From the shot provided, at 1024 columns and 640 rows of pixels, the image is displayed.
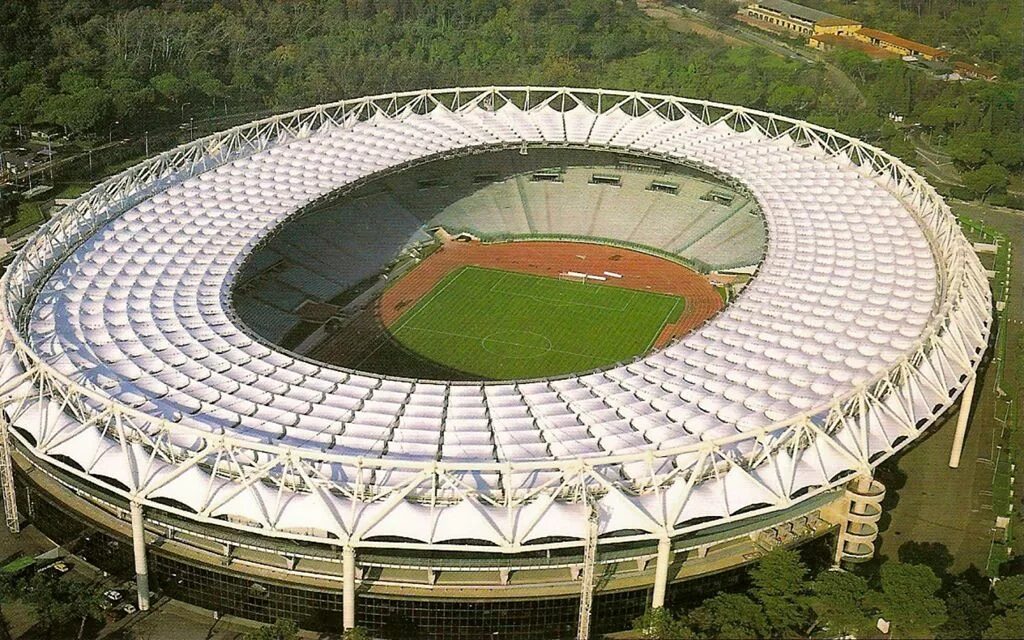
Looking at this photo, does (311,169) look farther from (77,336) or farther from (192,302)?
(77,336)

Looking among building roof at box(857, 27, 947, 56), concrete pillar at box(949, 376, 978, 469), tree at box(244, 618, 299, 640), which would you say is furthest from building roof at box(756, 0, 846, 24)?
tree at box(244, 618, 299, 640)

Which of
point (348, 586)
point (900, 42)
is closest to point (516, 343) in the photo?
point (348, 586)

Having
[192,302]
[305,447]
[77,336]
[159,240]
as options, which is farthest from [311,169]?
[305,447]

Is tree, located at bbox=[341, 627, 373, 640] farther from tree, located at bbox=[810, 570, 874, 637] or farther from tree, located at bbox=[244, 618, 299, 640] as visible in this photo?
tree, located at bbox=[810, 570, 874, 637]

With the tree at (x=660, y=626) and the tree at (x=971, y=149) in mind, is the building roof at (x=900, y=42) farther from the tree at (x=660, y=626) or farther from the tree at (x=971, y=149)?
the tree at (x=660, y=626)

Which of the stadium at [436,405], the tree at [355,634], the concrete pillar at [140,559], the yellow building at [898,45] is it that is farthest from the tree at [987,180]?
the concrete pillar at [140,559]

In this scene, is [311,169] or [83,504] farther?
[311,169]
